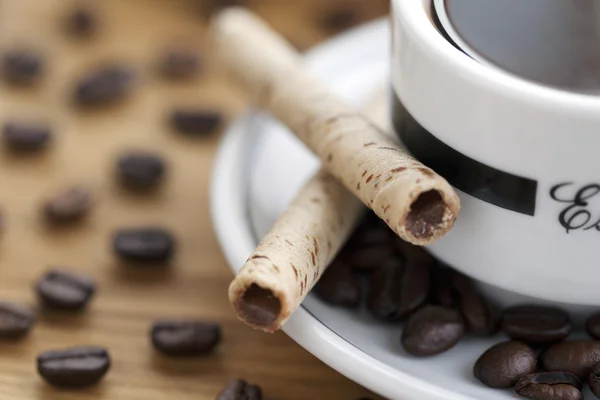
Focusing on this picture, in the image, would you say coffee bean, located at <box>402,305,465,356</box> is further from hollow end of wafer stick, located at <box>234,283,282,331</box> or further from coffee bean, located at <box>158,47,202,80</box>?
coffee bean, located at <box>158,47,202,80</box>

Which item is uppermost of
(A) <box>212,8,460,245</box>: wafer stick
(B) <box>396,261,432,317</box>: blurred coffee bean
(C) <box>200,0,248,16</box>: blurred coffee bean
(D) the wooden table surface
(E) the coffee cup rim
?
(E) the coffee cup rim

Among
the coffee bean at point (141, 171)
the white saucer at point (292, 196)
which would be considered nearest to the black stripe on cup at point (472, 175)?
the white saucer at point (292, 196)

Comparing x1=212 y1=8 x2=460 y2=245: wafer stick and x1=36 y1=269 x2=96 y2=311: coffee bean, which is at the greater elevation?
x1=212 y1=8 x2=460 y2=245: wafer stick

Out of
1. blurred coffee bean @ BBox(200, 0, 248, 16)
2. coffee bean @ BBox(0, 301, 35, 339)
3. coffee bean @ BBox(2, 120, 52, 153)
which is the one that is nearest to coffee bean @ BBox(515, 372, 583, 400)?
coffee bean @ BBox(0, 301, 35, 339)

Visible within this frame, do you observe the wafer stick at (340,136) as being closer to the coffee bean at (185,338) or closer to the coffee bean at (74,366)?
the coffee bean at (185,338)

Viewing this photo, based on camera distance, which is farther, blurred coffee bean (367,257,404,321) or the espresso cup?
blurred coffee bean (367,257,404,321)

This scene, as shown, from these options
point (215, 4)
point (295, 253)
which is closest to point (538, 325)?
point (295, 253)
